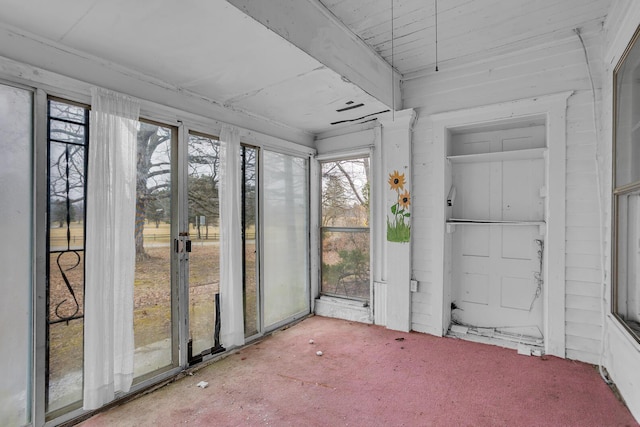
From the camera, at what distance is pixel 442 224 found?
326cm

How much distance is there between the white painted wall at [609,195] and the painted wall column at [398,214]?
60.7 inches

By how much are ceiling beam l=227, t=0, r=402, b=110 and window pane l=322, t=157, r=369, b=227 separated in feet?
3.06

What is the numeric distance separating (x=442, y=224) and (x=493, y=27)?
69.0 inches

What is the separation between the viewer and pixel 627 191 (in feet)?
7.05

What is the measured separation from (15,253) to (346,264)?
3050mm

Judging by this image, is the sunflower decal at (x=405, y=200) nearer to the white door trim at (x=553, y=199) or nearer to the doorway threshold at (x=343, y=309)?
the white door trim at (x=553, y=199)

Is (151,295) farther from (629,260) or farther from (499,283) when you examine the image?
(629,260)

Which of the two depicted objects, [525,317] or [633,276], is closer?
[633,276]

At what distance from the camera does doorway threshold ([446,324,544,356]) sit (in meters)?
2.89

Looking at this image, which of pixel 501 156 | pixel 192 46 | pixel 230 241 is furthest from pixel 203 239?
pixel 501 156

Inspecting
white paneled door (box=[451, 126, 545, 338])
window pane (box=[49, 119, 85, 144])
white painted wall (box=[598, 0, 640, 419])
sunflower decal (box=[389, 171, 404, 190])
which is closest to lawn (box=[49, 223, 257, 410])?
window pane (box=[49, 119, 85, 144])

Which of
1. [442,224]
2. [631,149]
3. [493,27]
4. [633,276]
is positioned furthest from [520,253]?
[493,27]

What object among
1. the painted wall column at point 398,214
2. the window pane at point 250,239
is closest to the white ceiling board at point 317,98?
the painted wall column at point 398,214

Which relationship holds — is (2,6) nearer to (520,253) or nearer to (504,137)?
(504,137)
